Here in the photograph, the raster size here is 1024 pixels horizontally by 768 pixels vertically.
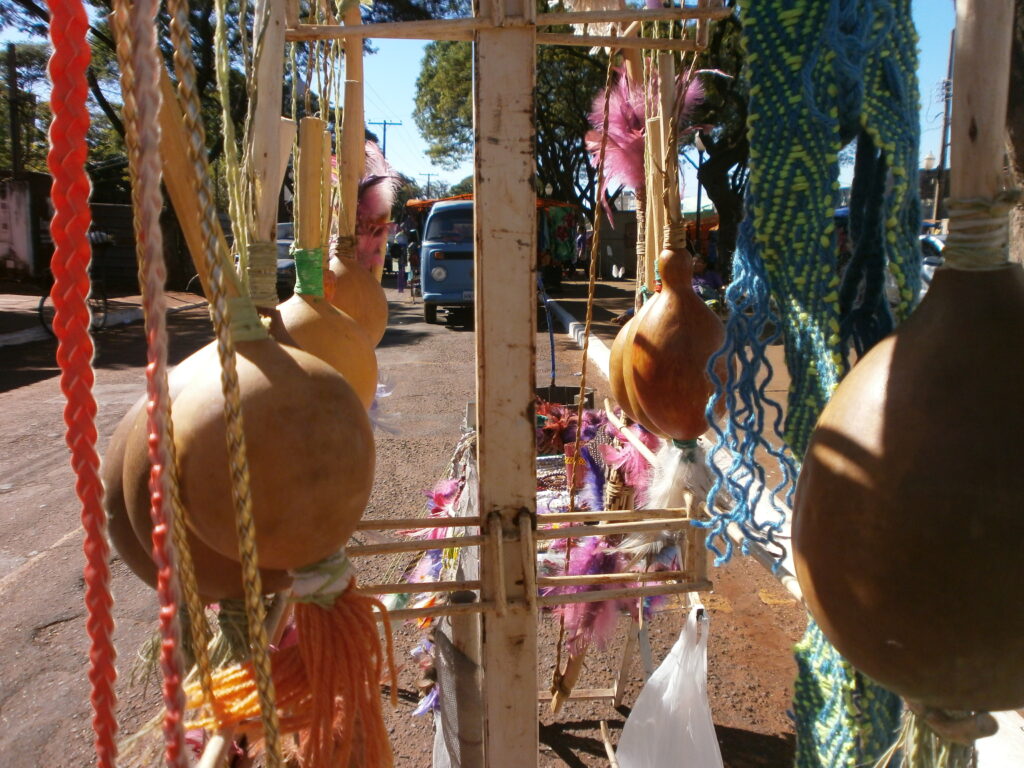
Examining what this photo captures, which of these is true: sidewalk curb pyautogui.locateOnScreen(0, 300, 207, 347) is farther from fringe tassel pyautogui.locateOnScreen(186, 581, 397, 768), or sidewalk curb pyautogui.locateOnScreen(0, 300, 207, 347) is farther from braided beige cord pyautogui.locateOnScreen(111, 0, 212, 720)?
braided beige cord pyautogui.locateOnScreen(111, 0, 212, 720)

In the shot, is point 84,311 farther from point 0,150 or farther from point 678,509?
point 0,150

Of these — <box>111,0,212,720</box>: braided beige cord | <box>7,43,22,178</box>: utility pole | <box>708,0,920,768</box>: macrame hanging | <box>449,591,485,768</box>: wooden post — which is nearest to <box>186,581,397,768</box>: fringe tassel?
<box>111,0,212,720</box>: braided beige cord

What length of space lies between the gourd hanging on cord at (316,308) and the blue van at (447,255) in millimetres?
8298

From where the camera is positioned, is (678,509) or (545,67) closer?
(678,509)

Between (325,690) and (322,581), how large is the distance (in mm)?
93

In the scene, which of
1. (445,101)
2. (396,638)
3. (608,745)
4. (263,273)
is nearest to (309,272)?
(263,273)

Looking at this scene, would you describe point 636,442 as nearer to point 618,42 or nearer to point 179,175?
point 618,42

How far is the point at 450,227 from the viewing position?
951 cm

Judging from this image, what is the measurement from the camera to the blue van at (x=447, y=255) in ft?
30.7

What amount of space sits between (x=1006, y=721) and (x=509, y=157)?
1.39 m

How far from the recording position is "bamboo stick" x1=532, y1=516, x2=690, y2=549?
0.97 meters

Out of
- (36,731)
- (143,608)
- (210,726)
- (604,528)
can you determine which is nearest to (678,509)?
(604,528)

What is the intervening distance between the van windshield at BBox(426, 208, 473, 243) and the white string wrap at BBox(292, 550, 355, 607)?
29.6 feet

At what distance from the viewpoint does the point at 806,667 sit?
0.81 metres
